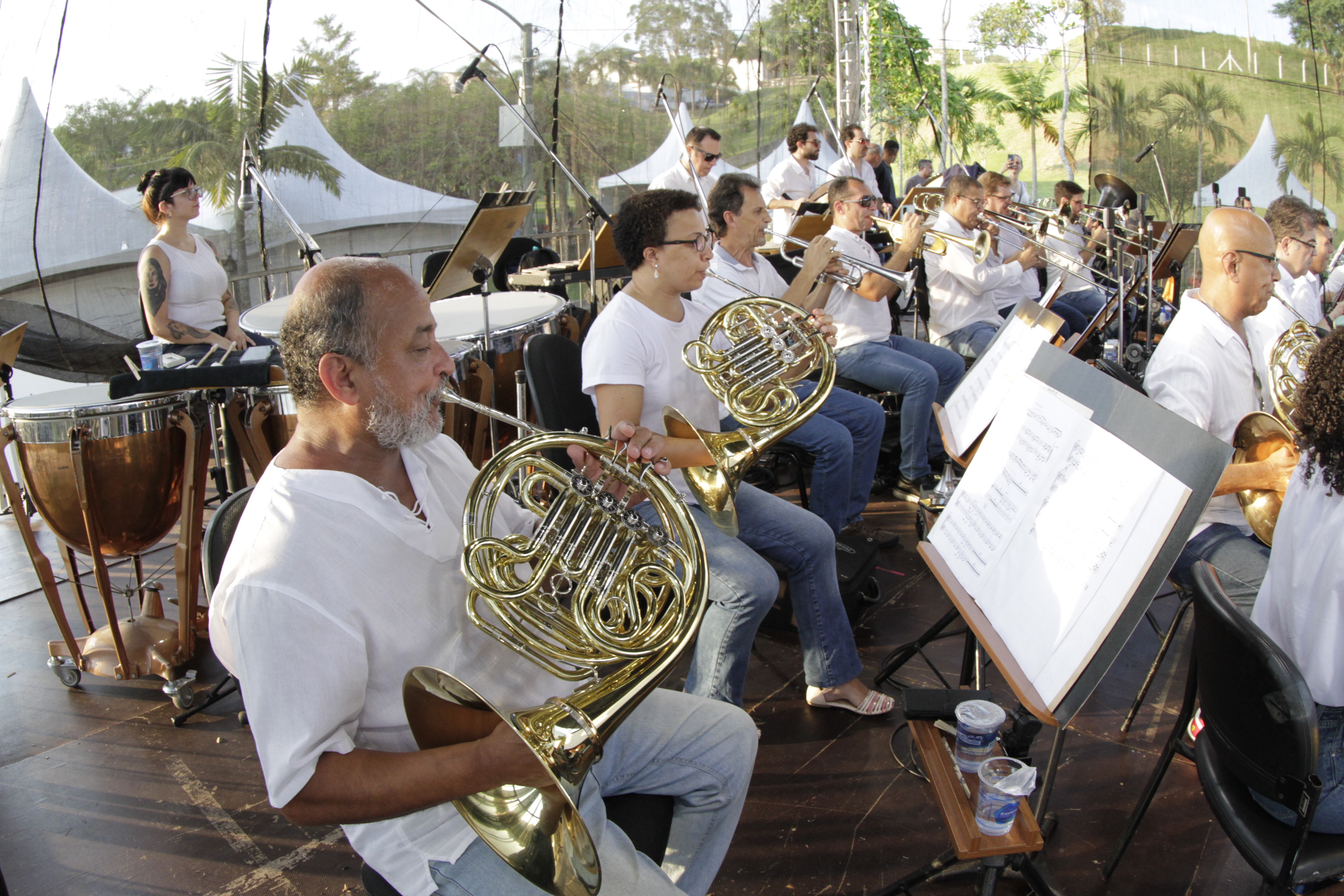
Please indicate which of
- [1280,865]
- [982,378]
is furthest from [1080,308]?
[1280,865]

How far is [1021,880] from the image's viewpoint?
6.55 feet

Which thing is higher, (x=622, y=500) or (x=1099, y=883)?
(x=622, y=500)

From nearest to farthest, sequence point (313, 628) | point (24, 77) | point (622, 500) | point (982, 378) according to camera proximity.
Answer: point (313, 628), point (622, 500), point (982, 378), point (24, 77)

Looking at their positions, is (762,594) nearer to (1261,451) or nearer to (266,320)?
(1261,451)

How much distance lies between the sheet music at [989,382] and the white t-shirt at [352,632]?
5.38 feet

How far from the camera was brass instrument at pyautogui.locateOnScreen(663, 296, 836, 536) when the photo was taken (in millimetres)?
2369

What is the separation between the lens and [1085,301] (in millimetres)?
6574

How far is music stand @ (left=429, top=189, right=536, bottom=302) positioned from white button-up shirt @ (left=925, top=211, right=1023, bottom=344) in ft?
8.65

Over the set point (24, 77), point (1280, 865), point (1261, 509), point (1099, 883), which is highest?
point (24, 77)

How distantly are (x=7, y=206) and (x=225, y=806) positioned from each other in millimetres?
4381

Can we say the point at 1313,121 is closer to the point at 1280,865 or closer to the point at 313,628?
the point at 1280,865

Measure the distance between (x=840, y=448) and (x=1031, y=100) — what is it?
25.7m

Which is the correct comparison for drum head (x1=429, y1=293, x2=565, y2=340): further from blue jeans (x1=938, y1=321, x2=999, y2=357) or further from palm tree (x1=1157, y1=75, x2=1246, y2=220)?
palm tree (x1=1157, y1=75, x2=1246, y2=220)

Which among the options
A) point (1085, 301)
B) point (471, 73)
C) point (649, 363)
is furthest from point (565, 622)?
point (1085, 301)
